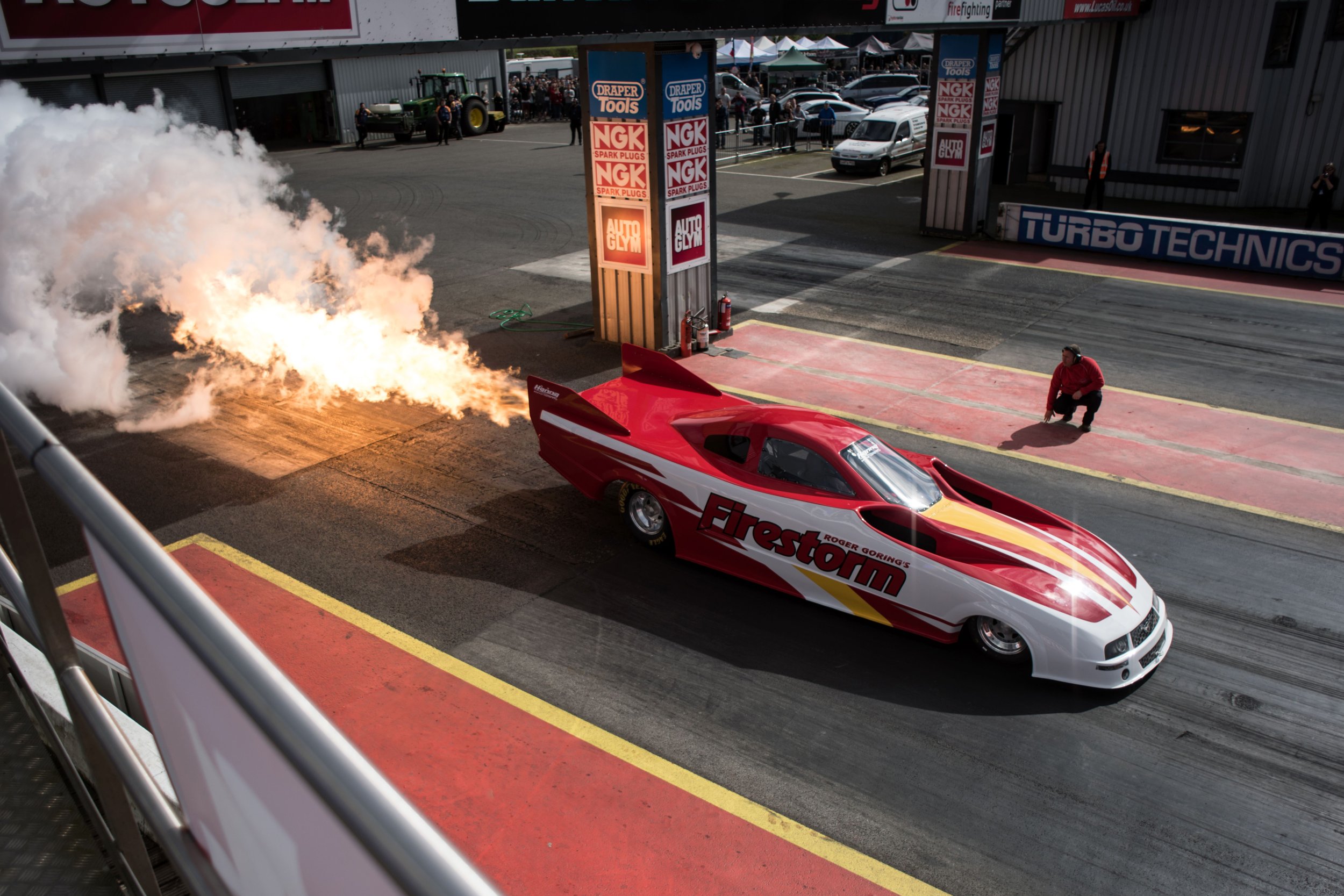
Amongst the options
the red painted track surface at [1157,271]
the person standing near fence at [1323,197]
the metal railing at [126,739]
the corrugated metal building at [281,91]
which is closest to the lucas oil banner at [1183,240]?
the red painted track surface at [1157,271]

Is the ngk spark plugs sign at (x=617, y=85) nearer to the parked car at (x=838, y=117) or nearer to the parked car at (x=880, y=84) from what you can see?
the parked car at (x=838, y=117)

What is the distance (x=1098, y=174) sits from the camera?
76.3 ft

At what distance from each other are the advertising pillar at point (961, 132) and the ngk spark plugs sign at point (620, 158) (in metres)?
9.99

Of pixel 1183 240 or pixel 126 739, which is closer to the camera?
pixel 126 739

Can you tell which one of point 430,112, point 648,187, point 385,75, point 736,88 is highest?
point 385,75

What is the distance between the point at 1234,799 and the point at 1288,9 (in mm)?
23430

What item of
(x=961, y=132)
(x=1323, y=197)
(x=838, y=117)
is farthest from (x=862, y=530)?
(x=838, y=117)

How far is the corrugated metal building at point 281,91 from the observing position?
35.7 m

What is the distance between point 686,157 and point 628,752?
1031 centimetres

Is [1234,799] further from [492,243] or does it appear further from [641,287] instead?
[492,243]

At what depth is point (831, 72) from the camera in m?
53.4

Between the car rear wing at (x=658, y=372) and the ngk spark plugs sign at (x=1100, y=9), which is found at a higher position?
the ngk spark plugs sign at (x=1100, y=9)

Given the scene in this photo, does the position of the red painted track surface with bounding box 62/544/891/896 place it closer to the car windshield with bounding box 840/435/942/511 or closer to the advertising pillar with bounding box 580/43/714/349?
the car windshield with bounding box 840/435/942/511

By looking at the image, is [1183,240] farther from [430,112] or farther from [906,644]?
[430,112]
